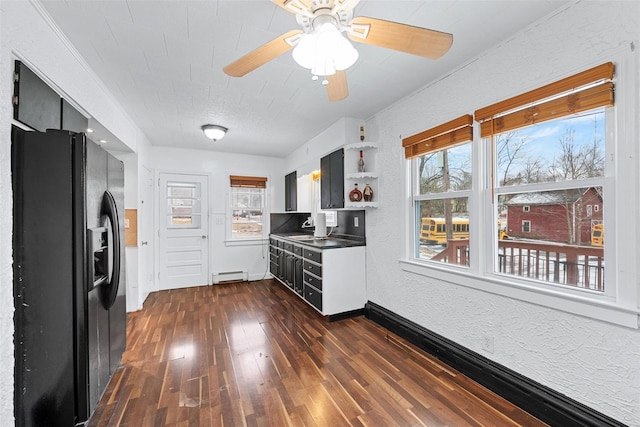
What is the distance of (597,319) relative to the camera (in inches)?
59.7

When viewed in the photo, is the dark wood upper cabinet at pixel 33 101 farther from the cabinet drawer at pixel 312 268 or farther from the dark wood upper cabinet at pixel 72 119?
the cabinet drawer at pixel 312 268

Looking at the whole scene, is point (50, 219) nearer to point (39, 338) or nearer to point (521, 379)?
point (39, 338)

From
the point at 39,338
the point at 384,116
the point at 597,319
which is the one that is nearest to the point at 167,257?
the point at 39,338

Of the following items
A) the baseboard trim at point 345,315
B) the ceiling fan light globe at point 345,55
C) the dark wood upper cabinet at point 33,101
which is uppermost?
the ceiling fan light globe at point 345,55

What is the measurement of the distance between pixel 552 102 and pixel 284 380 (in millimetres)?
2732

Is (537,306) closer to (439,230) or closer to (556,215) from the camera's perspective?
(556,215)

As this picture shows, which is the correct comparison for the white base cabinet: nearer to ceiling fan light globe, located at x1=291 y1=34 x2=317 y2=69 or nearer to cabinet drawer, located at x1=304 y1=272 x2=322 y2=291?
cabinet drawer, located at x1=304 y1=272 x2=322 y2=291

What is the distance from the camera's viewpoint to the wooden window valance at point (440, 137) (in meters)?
2.26

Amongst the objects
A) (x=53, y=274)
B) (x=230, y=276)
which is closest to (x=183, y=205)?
(x=230, y=276)

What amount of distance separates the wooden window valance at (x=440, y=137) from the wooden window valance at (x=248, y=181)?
11.1ft

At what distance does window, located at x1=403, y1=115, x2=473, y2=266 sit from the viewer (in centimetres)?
238

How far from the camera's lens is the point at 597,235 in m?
1.58

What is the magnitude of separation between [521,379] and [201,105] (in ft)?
12.4

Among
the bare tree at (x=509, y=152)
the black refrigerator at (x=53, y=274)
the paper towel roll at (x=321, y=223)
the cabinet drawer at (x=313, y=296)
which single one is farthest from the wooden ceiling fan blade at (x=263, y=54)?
the paper towel roll at (x=321, y=223)
